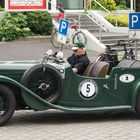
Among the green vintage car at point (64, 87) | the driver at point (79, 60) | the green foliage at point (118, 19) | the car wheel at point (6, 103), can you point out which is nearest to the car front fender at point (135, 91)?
the green vintage car at point (64, 87)

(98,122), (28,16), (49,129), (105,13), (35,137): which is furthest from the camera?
(105,13)

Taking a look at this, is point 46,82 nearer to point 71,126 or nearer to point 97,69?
point 71,126

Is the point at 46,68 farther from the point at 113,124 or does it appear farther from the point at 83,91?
the point at 113,124

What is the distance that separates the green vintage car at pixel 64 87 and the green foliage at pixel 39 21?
53.3 feet

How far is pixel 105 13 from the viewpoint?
99.1ft

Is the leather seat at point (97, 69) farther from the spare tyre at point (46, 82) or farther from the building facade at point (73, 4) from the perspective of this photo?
the building facade at point (73, 4)

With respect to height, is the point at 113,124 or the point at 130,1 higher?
the point at 130,1

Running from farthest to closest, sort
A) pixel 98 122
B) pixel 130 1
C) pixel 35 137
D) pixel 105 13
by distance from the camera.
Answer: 1. pixel 130 1
2. pixel 105 13
3. pixel 98 122
4. pixel 35 137

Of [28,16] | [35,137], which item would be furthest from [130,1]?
[35,137]

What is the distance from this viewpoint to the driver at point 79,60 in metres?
9.52

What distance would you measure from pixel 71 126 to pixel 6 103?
1.12 metres

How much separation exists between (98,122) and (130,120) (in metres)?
0.60

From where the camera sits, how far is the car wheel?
8.59 m

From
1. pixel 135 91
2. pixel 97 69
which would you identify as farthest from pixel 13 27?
pixel 135 91
